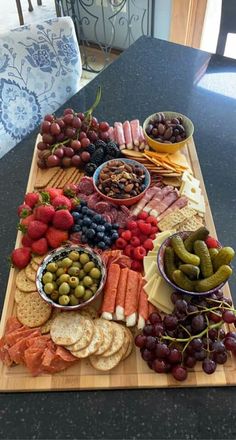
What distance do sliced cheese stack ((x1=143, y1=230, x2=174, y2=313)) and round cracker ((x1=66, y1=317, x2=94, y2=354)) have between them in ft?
0.56

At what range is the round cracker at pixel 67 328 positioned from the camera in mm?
949

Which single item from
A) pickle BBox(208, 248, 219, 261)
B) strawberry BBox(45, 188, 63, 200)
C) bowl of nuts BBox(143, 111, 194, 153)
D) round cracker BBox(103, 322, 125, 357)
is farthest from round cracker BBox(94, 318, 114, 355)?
bowl of nuts BBox(143, 111, 194, 153)

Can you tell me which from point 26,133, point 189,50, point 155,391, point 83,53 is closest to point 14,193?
point 26,133

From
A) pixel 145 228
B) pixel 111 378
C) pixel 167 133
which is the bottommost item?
pixel 111 378

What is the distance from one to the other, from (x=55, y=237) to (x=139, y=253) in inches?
9.8

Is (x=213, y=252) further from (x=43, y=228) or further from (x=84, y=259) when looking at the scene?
(x=43, y=228)

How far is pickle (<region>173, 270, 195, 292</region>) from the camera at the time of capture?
975mm

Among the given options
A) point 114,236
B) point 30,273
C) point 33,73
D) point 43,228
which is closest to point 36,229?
point 43,228

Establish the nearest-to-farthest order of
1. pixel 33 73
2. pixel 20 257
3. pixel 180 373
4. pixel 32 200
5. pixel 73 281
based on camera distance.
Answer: pixel 180 373 < pixel 73 281 < pixel 20 257 < pixel 32 200 < pixel 33 73

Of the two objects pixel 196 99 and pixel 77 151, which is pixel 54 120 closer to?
pixel 77 151

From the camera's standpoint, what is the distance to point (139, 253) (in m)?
1.14

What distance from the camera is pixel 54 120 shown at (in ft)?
4.72

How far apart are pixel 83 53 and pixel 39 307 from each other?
116 inches

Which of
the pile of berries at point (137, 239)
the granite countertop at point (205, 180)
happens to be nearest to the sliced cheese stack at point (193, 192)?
the granite countertop at point (205, 180)
